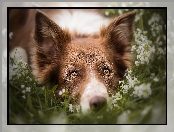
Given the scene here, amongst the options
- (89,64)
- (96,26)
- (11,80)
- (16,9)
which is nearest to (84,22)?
(96,26)

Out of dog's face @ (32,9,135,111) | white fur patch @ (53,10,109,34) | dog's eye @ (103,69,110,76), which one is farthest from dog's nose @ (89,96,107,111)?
white fur patch @ (53,10,109,34)

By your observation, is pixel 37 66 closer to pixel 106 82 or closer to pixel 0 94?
pixel 0 94

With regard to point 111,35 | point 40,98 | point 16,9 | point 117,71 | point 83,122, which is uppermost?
point 16,9

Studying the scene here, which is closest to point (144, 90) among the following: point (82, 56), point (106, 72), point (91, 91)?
point (106, 72)

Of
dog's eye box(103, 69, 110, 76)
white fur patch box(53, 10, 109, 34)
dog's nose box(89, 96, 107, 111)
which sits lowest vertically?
dog's nose box(89, 96, 107, 111)

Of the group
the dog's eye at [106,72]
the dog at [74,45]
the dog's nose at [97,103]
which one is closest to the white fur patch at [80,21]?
the dog at [74,45]

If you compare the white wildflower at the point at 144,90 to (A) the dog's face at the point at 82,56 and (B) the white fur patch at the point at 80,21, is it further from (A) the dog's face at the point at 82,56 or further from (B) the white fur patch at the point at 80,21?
(B) the white fur patch at the point at 80,21

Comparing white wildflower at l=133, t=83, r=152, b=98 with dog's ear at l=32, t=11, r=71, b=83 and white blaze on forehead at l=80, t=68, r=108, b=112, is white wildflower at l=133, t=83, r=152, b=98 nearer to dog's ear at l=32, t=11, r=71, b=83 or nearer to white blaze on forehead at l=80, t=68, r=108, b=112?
white blaze on forehead at l=80, t=68, r=108, b=112
